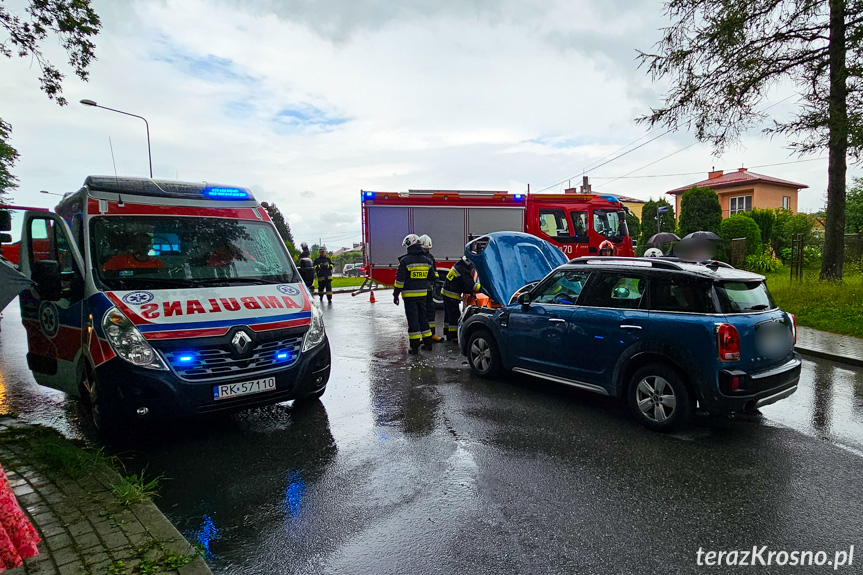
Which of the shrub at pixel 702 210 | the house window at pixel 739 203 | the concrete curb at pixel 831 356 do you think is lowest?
the concrete curb at pixel 831 356

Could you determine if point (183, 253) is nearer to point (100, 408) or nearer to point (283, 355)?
point (283, 355)

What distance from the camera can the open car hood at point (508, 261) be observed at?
326 inches

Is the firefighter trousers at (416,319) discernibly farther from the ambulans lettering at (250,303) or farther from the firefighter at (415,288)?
the ambulans lettering at (250,303)

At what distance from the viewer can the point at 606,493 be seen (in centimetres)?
340

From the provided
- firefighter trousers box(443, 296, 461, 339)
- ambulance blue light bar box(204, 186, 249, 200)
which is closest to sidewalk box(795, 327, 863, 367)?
firefighter trousers box(443, 296, 461, 339)

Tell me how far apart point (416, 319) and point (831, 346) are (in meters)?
7.04

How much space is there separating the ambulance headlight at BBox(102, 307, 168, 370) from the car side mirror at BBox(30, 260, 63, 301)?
62cm

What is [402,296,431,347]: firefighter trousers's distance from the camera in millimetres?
8148

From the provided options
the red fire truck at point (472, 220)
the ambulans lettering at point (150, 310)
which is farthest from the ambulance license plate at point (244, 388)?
the red fire truck at point (472, 220)

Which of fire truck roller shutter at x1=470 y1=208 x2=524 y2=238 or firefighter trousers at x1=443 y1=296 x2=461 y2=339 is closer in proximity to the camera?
firefighter trousers at x1=443 y1=296 x2=461 y2=339

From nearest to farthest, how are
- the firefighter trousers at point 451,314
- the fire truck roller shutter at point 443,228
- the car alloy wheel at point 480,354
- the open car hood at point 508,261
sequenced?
the car alloy wheel at point 480,354 < the open car hood at point 508,261 < the firefighter trousers at point 451,314 < the fire truck roller shutter at point 443,228

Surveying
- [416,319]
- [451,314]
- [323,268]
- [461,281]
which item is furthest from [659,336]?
[323,268]

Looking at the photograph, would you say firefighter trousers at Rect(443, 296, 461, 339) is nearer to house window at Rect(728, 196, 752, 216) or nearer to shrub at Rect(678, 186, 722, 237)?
shrub at Rect(678, 186, 722, 237)

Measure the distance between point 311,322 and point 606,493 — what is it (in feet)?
9.49
